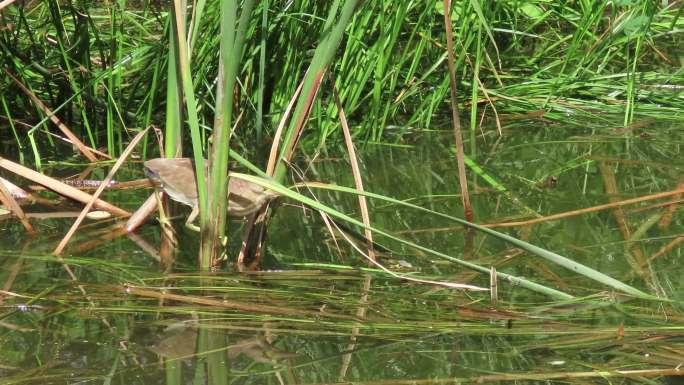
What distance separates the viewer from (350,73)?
2.75 meters

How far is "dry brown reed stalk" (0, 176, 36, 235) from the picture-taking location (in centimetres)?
204

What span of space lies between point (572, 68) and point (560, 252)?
1481 millimetres

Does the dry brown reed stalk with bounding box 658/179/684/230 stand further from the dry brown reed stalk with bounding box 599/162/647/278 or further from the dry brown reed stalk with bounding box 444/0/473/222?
the dry brown reed stalk with bounding box 444/0/473/222

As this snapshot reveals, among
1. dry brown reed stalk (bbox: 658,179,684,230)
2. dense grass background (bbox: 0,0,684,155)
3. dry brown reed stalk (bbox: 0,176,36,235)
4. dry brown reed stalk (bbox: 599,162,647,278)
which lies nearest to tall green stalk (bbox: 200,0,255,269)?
dry brown reed stalk (bbox: 0,176,36,235)

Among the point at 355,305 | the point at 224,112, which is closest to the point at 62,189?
the point at 224,112

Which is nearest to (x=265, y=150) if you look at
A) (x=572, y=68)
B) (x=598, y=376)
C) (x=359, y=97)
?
(x=359, y=97)

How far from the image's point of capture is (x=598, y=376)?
139 centimetres

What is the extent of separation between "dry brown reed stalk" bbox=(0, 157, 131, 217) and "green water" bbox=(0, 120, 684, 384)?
5cm

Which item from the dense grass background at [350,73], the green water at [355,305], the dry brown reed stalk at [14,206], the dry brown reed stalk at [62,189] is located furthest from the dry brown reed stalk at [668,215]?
the dry brown reed stalk at [14,206]

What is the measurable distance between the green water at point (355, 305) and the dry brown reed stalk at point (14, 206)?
0.02m

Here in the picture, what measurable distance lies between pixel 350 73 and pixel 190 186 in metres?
0.99

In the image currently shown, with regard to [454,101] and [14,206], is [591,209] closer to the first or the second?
[454,101]

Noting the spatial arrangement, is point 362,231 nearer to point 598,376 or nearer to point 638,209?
point 638,209

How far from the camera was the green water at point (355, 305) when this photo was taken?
1.42 m
